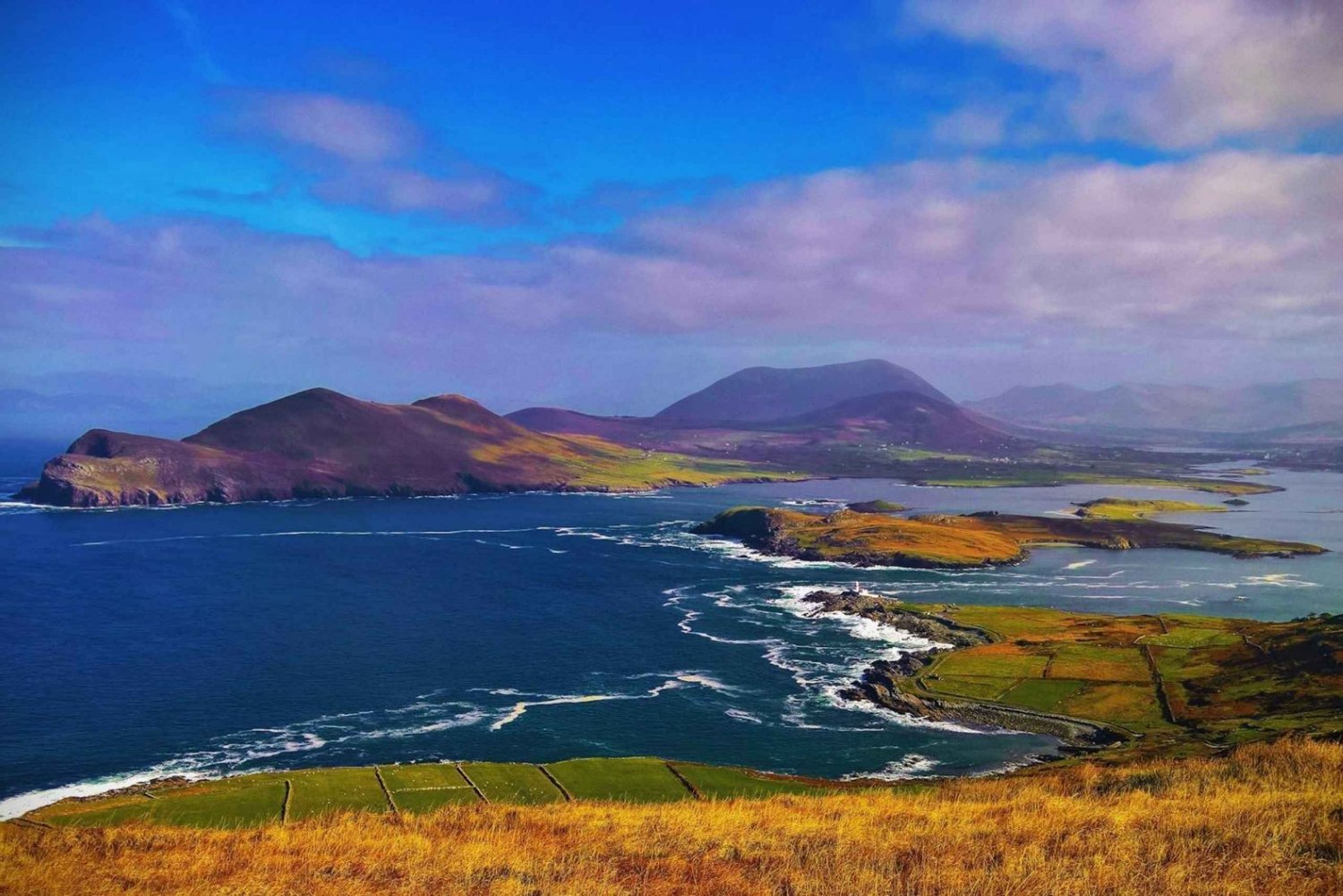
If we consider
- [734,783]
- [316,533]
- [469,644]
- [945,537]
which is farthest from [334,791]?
[945,537]

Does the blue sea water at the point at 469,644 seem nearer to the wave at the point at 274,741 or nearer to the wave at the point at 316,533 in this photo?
the wave at the point at 274,741

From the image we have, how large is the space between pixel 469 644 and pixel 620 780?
4118 cm

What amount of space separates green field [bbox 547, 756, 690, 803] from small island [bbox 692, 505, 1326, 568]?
90.5 metres

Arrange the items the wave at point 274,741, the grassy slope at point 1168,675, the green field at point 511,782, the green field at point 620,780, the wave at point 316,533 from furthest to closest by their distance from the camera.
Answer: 1. the wave at point 316,533
2. the grassy slope at point 1168,675
3. the wave at point 274,741
4. the green field at point 620,780
5. the green field at point 511,782

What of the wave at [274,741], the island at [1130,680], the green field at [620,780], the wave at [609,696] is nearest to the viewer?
the green field at [620,780]

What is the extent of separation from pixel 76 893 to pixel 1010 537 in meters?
166

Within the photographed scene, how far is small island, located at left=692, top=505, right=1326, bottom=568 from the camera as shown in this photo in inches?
5664

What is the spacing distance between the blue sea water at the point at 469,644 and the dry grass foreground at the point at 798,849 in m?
30.3

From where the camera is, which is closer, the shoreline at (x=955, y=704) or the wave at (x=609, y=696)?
the shoreline at (x=955, y=704)

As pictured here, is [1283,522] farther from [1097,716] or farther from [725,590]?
[1097,716]

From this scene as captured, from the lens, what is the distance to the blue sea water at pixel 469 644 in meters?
59.9

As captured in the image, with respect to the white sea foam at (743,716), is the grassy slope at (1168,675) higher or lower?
higher

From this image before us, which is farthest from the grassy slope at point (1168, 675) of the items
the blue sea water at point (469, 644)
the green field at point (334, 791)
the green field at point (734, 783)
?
the green field at point (334, 791)

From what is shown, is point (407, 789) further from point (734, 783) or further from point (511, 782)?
point (734, 783)
